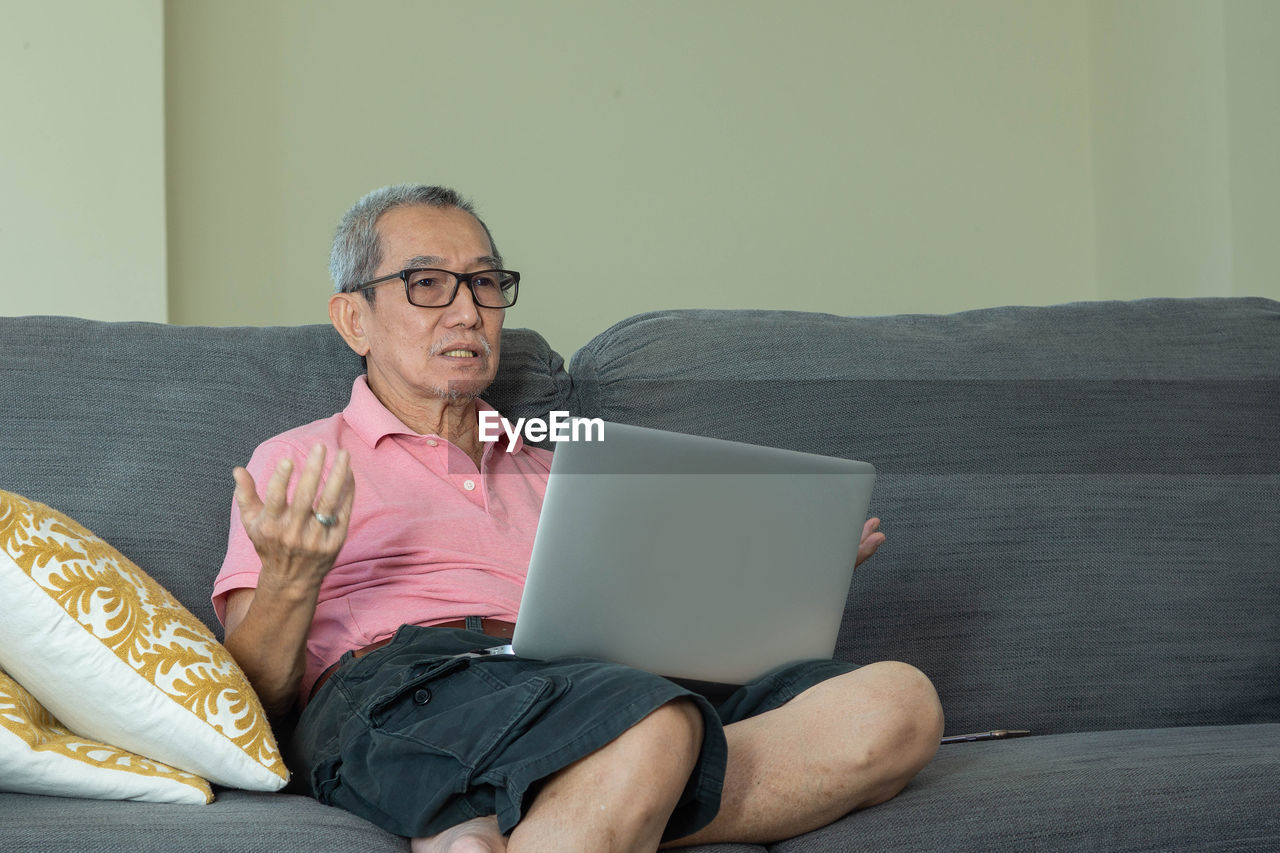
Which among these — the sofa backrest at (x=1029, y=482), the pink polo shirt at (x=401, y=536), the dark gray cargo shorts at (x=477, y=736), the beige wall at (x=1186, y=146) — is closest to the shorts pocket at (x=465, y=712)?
the dark gray cargo shorts at (x=477, y=736)

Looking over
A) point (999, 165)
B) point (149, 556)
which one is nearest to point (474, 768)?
point (149, 556)

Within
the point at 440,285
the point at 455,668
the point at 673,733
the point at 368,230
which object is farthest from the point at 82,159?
the point at 673,733

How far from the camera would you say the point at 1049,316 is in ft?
6.70

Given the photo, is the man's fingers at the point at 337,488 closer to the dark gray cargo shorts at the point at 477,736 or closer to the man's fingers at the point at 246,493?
the man's fingers at the point at 246,493

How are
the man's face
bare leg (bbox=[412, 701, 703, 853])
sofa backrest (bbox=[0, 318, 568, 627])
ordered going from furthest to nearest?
1. the man's face
2. sofa backrest (bbox=[0, 318, 568, 627])
3. bare leg (bbox=[412, 701, 703, 853])

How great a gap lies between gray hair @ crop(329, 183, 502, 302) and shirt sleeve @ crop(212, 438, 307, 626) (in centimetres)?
30

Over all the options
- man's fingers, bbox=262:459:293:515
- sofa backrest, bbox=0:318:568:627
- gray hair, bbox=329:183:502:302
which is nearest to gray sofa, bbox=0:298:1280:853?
sofa backrest, bbox=0:318:568:627

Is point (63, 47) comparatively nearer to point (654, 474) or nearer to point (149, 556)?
point (149, 556)

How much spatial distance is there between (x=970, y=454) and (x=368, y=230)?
97 centimetres

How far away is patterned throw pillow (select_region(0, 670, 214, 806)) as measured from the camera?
112 cm

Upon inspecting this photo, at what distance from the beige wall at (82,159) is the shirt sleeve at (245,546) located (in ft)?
3.92

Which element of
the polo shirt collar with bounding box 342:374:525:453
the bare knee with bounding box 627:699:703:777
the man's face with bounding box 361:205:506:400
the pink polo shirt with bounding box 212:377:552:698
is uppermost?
the man's face with bounding box 361:205:506:400

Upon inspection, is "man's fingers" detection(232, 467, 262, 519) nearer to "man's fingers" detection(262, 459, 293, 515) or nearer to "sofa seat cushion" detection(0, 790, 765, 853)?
"man's fingers" detection(262, 459, 293, 515)

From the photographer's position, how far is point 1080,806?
1.24 m
